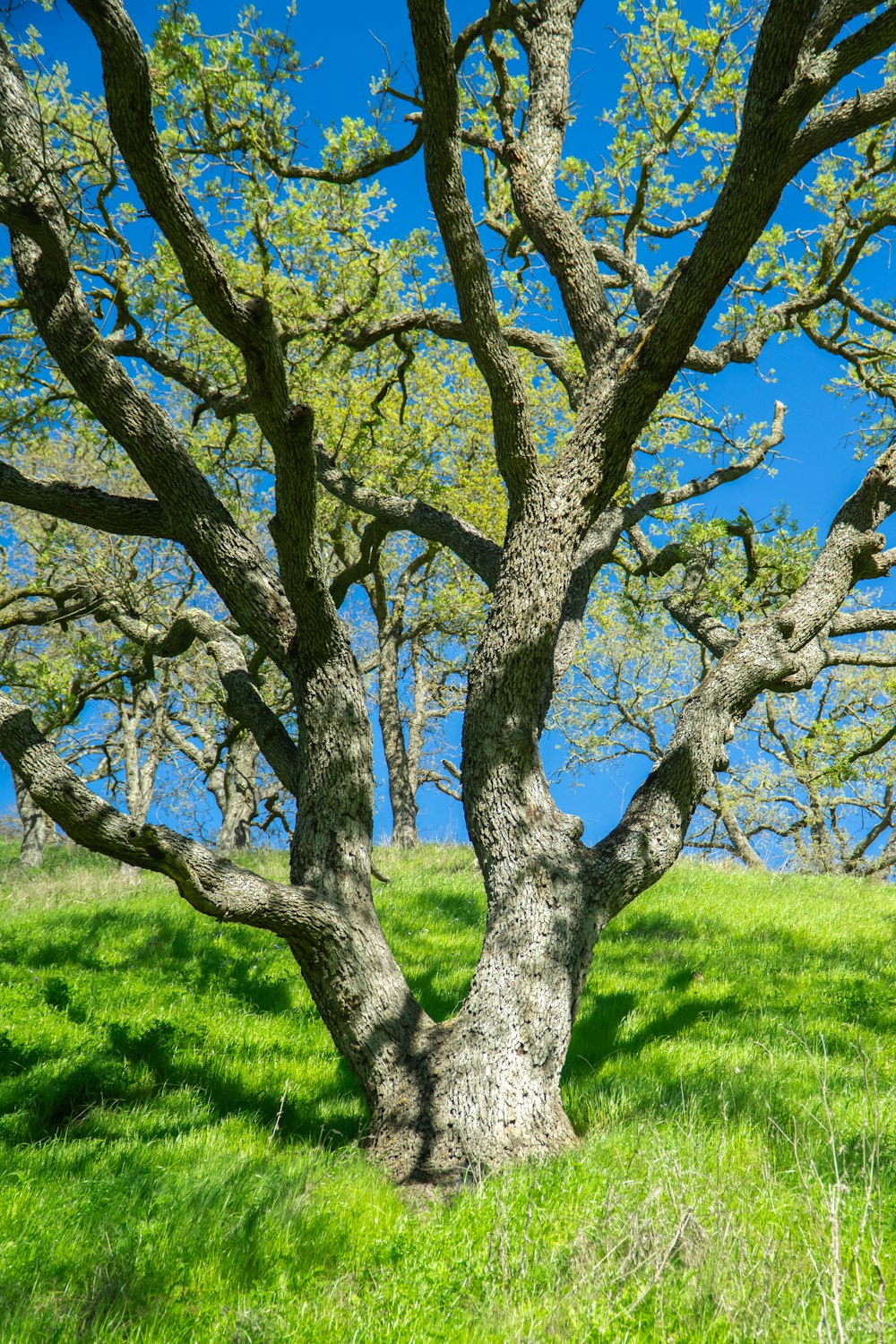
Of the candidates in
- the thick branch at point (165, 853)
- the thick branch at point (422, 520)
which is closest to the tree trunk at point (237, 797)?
the thick branch at point (422, 520)

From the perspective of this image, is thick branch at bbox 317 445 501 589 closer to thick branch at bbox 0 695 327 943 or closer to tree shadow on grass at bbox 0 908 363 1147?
thick branch at bbox 0 695 327 943

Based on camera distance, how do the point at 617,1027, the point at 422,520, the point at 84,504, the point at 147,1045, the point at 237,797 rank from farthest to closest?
the point at 237,797 → the point at 422,520 → the point at 617,1027 → the point at 147,1045 → the point at 84,504

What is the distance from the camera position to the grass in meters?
3.29

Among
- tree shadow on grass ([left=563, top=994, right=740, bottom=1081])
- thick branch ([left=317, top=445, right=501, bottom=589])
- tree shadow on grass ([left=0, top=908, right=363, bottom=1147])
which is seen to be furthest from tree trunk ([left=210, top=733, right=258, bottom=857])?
tree shadow on grass ([left=563, top=994, right=740, bottom=1081])

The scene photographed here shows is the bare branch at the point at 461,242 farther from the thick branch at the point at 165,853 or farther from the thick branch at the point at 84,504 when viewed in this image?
the thick branch at the point at 165,853

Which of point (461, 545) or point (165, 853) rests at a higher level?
point (461, 545)

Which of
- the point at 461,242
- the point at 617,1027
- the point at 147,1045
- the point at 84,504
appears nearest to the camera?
the point at 461,242

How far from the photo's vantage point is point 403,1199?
15.1ft

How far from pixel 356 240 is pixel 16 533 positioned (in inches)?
629

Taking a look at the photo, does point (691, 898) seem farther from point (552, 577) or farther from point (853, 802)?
point (853, 802)

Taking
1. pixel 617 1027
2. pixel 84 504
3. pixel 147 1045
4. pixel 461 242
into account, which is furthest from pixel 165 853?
pixel 461 242

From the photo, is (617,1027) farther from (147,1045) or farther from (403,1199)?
(147,1045)

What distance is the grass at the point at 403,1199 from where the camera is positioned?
129 inches

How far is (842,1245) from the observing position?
12.1 feet
